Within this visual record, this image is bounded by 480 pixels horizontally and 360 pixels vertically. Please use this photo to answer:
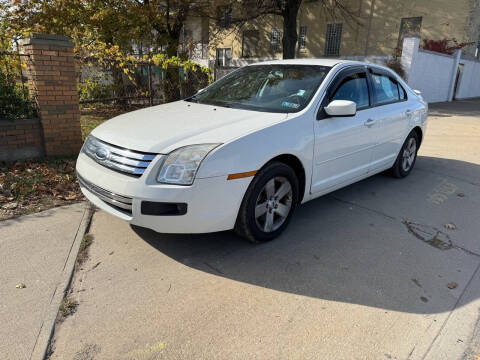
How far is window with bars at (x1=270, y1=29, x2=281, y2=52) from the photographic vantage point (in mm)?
28906

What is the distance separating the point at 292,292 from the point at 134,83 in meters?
8.77

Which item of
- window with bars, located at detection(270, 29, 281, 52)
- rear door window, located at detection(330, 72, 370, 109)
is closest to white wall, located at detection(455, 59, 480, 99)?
window with bars, located at detection(270, 29, 281, 52)

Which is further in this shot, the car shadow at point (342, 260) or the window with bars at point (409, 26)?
the window with bars at point (409, 26)

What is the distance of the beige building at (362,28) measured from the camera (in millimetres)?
21750

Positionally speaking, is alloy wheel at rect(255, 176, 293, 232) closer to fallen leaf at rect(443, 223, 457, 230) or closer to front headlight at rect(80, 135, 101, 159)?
front headlight at rect(80, 135, 101, 159)

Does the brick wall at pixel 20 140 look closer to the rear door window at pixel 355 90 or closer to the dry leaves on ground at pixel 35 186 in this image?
the dry leaves on ground at pixel 35 186

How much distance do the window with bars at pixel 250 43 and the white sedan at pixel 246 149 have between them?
27.5 metres

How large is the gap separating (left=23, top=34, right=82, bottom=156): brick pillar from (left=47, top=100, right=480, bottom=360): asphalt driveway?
2203mm

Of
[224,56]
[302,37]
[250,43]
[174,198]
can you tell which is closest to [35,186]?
[174,198]

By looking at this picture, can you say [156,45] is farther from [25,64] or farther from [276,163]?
[276,163]

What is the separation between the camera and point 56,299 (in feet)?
8.84

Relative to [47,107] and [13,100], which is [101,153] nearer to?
[47,107]

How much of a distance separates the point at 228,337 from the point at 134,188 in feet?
4.26

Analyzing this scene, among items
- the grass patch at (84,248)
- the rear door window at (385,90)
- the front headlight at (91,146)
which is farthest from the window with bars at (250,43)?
the grass patch at (84,248)
